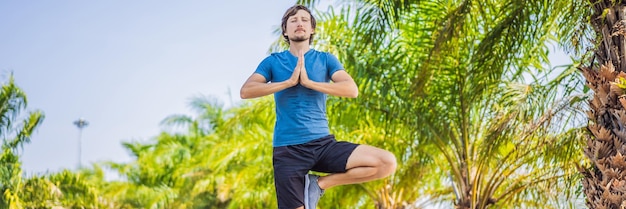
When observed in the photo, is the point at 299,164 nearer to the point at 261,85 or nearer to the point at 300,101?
the point at 300,101

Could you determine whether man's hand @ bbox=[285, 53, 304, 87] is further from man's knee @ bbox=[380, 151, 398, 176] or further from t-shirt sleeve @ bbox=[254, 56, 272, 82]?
man's knee @ bbox=[380, 151, 398, 176]

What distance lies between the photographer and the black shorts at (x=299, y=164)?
4.53m

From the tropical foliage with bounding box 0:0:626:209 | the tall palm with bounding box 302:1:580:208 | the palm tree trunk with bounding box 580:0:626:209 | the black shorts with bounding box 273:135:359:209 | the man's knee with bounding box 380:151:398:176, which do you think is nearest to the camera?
the man's knee with bounding box 380:151:398:176

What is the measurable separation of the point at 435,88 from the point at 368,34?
222cm

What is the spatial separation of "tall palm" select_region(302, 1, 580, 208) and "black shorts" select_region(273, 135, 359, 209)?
179 inches

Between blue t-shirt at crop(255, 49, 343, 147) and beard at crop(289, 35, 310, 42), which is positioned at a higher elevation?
beard at crop(289, 35, 310, 42)

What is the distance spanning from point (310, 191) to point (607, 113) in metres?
2.78

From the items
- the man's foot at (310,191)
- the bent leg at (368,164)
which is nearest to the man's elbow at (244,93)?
the man's foot at (310,191)

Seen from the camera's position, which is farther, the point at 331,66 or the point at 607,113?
the point at 607,113

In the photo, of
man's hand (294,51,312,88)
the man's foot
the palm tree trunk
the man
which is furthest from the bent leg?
the palm tree trunk

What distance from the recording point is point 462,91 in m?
11.1

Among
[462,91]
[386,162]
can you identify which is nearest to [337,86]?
[386,162]

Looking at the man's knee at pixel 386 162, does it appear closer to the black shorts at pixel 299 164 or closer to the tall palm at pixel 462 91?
the black shorts at pixel 299 164

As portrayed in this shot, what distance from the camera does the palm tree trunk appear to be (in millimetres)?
6230
